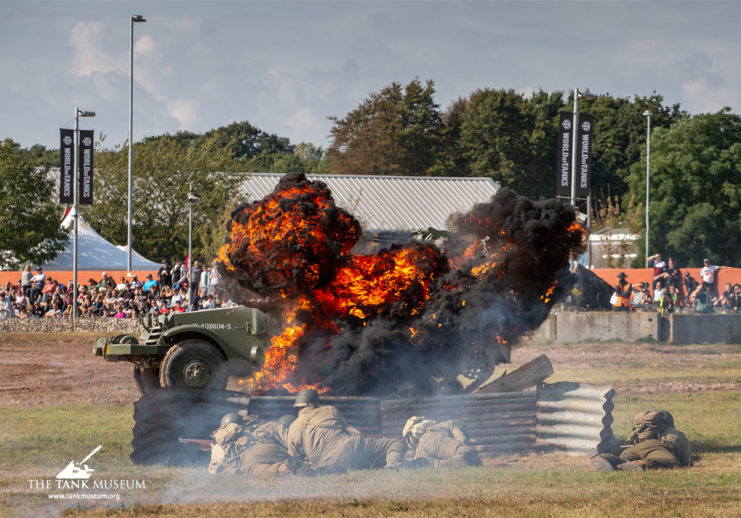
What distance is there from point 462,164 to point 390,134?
40.3 feet

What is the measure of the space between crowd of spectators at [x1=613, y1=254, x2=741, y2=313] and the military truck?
53.2ft

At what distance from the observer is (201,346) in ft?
51.1

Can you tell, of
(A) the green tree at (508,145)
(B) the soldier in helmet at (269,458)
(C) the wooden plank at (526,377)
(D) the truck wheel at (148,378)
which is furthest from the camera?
(A) the green tree at (508,145)

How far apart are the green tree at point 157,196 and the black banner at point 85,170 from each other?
46.0 feet

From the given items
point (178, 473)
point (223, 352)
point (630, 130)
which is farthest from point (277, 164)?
point (178, 473)

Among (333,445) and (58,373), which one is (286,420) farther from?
(58,373)

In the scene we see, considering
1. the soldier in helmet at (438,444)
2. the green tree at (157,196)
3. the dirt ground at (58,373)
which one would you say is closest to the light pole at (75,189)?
the dirt ground at (58,373)

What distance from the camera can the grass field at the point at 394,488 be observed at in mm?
9359

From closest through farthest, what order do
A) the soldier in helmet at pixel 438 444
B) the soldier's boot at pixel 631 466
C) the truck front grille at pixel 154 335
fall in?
the soldier in helmet at pixel 438 444, the soldier's boot at pixel 631 466, the truck front grille at pixel 154 335

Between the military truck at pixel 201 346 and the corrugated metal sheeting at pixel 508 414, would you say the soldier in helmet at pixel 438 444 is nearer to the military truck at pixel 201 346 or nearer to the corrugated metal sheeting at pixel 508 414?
the corrugated metal sheeting at pixel 508 414

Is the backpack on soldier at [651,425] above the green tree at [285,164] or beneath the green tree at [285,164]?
beneath

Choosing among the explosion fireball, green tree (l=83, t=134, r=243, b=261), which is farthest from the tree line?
the explosion fireball

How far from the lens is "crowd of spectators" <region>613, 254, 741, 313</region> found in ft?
96.1

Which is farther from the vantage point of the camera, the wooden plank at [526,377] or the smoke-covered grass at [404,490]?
the wooden plank at [526,377]
